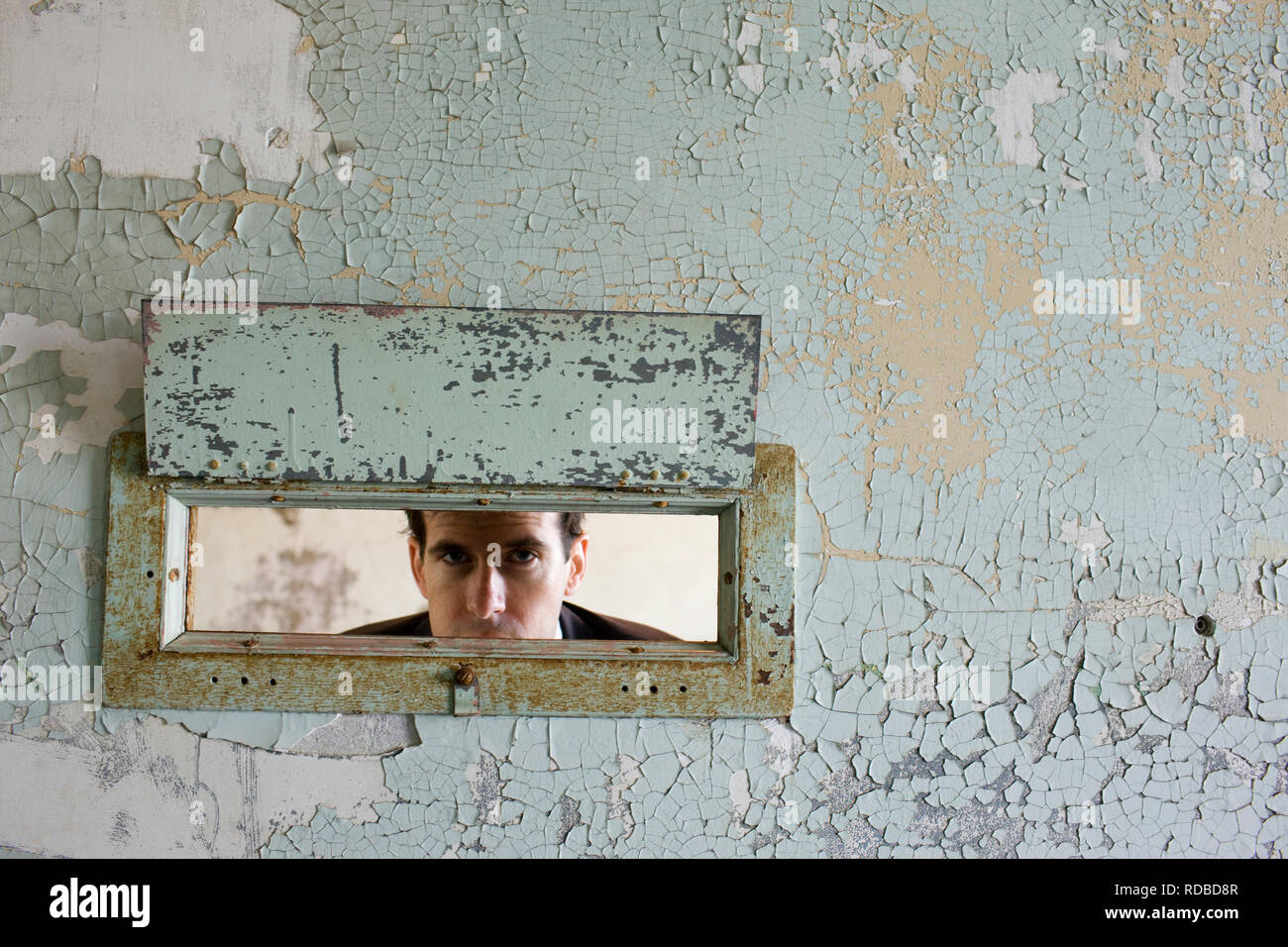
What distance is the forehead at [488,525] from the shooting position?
4.78ft

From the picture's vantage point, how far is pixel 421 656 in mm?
1409

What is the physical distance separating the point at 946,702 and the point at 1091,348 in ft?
2.05

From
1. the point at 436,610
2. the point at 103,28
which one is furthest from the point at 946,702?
the point at 103,28

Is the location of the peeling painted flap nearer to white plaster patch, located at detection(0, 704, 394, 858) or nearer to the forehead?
the forehead

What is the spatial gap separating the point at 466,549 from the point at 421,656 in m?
0.18

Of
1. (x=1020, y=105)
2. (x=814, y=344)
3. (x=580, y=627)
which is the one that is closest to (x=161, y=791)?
(x=580, y=627)

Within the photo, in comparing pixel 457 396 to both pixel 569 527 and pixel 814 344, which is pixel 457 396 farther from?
pixel 814 344

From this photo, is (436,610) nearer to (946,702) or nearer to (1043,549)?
(946,702)

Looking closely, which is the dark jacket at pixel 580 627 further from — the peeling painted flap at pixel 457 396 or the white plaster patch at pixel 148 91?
Answer: the white plaster patch at pixel 148 91

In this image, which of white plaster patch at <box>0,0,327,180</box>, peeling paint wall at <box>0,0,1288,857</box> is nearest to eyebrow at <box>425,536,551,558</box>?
peeling paint wall at <box>0,0,1288,857</box>

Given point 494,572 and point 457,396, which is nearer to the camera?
point 457,396

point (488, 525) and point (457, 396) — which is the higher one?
point (457, 396)

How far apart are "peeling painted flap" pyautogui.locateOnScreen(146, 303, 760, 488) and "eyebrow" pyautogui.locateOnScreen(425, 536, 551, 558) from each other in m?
0.14

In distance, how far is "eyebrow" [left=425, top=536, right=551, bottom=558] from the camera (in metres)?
1.46
